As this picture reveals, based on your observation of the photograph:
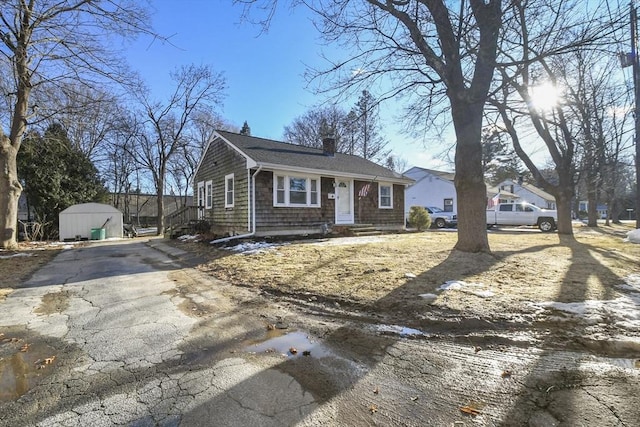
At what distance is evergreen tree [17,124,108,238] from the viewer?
61.4ft

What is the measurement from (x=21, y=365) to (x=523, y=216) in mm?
25048

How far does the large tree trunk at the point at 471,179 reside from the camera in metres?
7.70

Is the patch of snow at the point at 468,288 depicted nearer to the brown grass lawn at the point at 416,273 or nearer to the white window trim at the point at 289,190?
the brown grass lawn at the point at 416,273

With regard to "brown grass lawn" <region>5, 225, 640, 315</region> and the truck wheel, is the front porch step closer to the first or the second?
"brown grass lawn" <region>5, 225, 640, 315</region>

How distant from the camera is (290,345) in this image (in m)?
3.37

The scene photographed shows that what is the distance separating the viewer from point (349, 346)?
331 centimetres

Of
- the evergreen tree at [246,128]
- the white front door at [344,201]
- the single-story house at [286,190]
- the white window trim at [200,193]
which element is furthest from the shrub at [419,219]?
the evergreen tree at [246,128]

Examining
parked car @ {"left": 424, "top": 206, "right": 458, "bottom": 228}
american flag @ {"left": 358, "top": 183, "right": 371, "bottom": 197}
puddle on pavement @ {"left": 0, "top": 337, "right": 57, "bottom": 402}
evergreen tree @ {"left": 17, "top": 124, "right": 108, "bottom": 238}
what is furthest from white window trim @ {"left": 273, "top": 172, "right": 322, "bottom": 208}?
evergreen tree @ {"left": 17, "top": 124, "right": 108, "bottom": 238}

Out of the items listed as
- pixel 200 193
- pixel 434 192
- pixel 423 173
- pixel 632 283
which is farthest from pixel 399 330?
pixel 423 173

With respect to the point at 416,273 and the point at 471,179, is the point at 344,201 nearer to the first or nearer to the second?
the point at 471,179

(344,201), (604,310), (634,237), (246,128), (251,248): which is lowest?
(604,310)

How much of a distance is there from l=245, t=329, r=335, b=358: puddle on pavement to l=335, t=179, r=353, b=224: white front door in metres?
10.9

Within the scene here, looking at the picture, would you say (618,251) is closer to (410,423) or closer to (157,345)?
(410,423)

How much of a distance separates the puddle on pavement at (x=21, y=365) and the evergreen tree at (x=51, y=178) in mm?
18886
